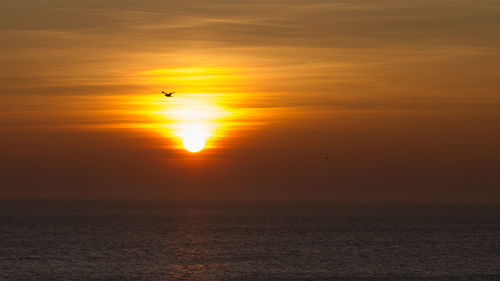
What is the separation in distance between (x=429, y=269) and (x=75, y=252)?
62.5 m

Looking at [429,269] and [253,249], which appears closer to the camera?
[429,269]

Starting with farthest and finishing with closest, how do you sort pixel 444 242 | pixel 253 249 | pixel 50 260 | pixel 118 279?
1. pixel 444 242
2. pixel 253 249
3. pixel 50 260
4. pixel 118 279

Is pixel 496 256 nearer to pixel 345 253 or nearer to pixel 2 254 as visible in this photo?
pixel 345 253

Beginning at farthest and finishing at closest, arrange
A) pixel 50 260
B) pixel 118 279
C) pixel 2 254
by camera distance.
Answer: pixel 2 254, pixel 50 260, pixel 118 279

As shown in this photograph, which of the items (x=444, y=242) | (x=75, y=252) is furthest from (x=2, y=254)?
(x=444, y=242)

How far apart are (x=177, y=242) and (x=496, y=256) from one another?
6601 centimetres

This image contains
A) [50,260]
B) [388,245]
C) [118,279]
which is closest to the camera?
[118,279]

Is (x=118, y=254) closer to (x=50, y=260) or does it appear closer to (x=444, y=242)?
(x=50, y=260)

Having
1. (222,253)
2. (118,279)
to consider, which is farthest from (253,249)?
(118,279)

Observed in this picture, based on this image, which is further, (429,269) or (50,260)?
(50,260)

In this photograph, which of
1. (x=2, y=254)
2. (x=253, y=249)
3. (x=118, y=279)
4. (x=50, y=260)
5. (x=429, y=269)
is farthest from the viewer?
(x=253, y=249)

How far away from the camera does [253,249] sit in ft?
455

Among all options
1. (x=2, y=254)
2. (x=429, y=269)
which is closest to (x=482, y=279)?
(x=429, y=269)

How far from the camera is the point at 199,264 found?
112 m
